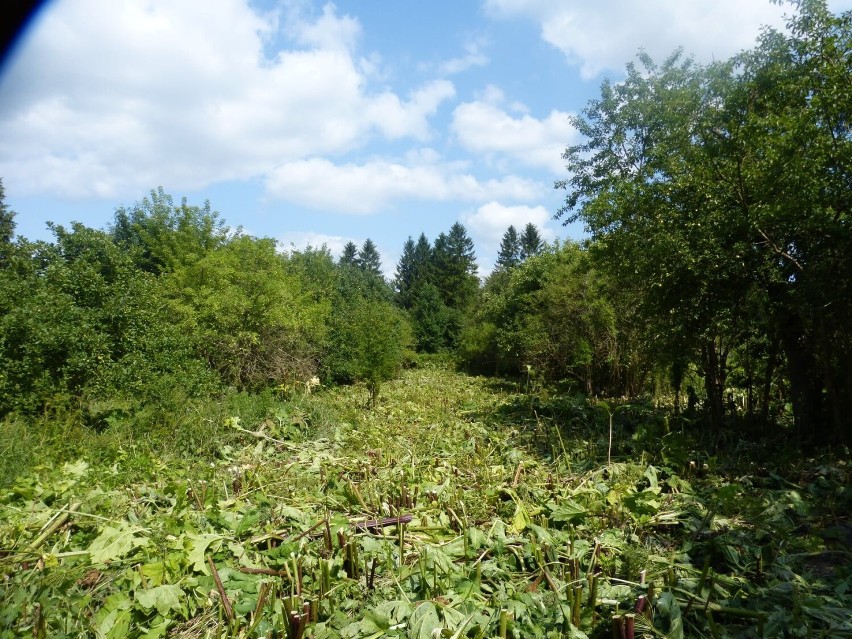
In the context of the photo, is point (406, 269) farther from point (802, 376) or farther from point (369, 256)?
point (802, 376)

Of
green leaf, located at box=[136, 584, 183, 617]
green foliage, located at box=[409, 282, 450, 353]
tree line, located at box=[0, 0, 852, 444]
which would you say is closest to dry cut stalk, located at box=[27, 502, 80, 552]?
green leaf, located at box=[136, 584, 183, 617]

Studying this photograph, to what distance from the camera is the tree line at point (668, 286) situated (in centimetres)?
600

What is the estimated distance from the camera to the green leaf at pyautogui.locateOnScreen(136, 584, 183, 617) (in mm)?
2887

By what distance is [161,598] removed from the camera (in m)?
2.94

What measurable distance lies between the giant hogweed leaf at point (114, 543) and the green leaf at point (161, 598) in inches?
21.2

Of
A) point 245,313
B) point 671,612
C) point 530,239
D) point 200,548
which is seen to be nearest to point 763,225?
point 671,612

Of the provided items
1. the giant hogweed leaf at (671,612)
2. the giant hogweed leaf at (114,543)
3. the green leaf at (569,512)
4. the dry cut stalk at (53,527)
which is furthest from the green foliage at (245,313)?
the giant hogweed leaf at (671,612)

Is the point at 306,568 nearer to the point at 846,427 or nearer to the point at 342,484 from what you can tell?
the point at 342,484

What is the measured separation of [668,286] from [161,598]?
699 cm

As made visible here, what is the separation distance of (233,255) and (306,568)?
41.9 feet

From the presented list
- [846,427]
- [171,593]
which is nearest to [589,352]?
[846,427]

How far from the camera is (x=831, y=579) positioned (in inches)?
124

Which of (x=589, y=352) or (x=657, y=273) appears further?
(x=589, y=352)

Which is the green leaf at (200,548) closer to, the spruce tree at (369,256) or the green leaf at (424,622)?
the green leaf at (424,622)
